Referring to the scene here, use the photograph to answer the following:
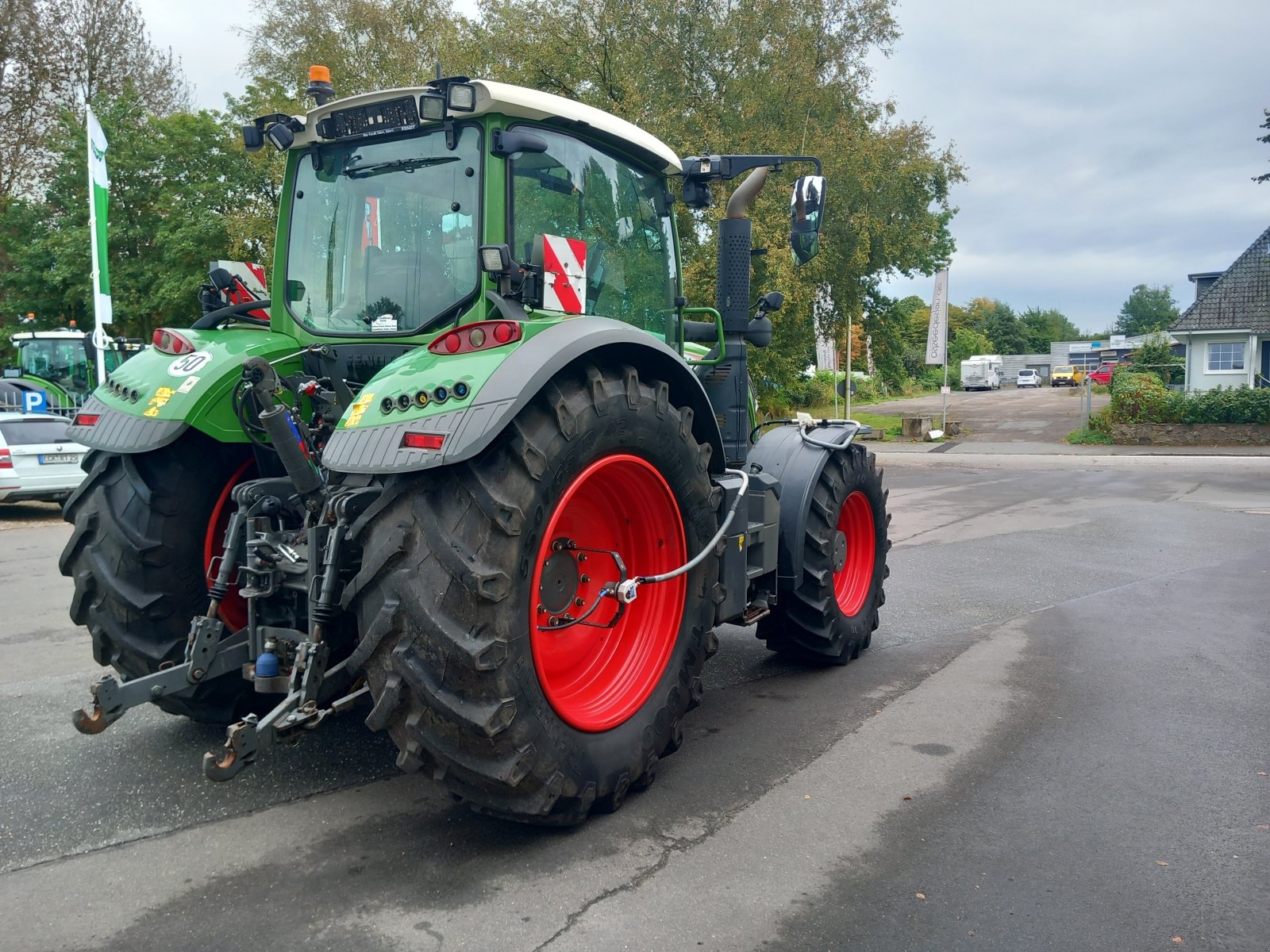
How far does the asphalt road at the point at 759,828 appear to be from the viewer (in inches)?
113

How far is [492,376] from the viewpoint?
3062 mm

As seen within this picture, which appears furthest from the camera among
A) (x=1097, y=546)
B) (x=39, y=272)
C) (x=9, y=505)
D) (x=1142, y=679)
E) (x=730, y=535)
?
(x=39, y=272)

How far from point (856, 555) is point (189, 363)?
390 centimetres

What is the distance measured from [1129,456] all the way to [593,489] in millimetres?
21757

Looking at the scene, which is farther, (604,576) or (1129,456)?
(1129,456)

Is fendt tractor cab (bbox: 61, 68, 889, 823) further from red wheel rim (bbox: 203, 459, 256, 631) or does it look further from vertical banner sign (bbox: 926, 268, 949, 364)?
vertical banner sign (bbox: 926, 268, 949, 364)

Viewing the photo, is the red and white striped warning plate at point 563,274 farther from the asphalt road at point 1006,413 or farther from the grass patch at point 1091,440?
the asphalt road at point 1006,413

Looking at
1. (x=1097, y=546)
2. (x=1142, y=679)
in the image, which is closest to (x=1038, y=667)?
(x=1142, y=679)

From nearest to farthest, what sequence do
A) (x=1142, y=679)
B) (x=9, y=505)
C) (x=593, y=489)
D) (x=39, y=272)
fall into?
(x=593, y=489)
(x=1142, y=679)
(x=9, y=505)
(x=39, y=272)

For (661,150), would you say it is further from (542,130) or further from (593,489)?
(593,489)

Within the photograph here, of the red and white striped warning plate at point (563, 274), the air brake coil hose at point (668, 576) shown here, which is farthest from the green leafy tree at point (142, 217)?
the air brake coil hose at point (668, 576)

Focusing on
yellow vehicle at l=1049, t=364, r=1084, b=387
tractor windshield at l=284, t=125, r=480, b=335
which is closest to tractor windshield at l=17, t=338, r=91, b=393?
tractor windshield at l=284, t=125, r=480, b=335

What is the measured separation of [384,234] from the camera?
400 centimetres

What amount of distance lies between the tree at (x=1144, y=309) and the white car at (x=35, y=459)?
4254 inches
